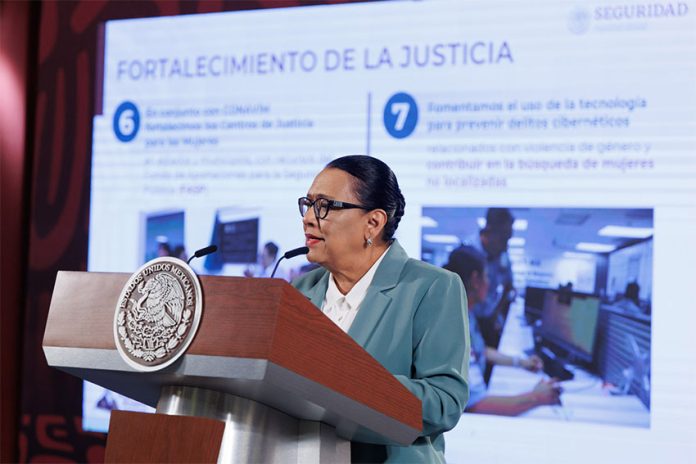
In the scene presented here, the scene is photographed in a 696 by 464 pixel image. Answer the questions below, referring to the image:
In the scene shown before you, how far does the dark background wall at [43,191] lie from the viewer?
14.0 feet

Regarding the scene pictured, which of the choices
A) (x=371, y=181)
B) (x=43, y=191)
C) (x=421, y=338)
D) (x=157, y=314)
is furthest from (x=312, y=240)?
(x=43, y=191)

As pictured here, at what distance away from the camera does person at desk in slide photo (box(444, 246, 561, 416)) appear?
11.2 ft

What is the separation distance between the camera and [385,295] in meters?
1.89

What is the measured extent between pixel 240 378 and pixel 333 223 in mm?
776

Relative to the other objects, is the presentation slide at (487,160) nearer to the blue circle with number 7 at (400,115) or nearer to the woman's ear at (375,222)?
Result: the blue circle with number 7 at (400,115)

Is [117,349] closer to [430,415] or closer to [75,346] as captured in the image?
[75,346]

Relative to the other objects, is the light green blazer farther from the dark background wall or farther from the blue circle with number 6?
the dark background wall

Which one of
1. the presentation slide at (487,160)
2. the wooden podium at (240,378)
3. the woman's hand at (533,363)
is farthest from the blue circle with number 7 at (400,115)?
the wooden podium at (240,378)

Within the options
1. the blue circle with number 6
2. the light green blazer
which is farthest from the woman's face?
the blue circle with number 6

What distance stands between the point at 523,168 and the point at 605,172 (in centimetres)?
31

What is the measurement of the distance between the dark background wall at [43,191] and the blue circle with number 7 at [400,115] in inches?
43.3

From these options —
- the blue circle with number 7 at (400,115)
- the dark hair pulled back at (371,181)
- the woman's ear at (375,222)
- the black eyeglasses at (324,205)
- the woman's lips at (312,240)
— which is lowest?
the woman's lips at (312,240)

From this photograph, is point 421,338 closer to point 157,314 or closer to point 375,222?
point 375,222

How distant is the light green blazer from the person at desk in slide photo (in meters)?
1.60
